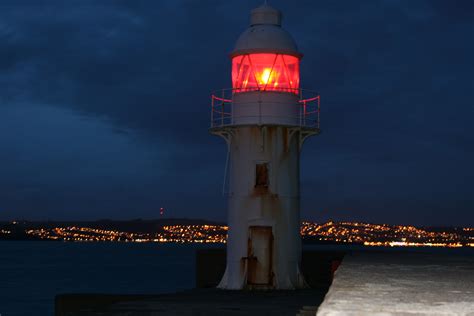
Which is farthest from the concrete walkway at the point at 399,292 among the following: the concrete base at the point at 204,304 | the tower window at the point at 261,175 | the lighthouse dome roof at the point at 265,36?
the lighthouse dome roof at the point at 265,36

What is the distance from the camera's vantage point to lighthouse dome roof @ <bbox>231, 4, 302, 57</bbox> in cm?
2042

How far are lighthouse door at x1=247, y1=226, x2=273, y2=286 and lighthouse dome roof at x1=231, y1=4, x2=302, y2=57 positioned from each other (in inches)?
194

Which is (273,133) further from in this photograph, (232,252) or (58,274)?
(58,274)

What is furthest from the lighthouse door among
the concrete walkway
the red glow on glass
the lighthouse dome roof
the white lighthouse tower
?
the concrete walkway

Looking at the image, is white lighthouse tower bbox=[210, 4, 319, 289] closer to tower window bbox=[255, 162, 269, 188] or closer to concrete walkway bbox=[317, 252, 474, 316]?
tower window bbox=[255, 162, 269, 188]

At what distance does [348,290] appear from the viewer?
8.23 m

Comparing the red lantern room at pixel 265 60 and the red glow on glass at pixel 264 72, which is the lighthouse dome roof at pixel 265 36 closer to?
the red lantern room at pixel 265 60

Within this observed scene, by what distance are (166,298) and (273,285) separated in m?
4.18

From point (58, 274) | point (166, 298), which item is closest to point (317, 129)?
point (166, 298)

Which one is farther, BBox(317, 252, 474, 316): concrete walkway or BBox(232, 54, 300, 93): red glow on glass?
BBox(232, 54, 300, 93): red glow on glass

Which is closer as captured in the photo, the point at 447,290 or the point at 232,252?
the point at 447,290

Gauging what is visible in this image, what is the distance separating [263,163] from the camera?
20.6 metres

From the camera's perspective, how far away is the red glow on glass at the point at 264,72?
67.6 ft

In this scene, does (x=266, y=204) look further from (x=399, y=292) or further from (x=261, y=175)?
(x=399, y=292)
